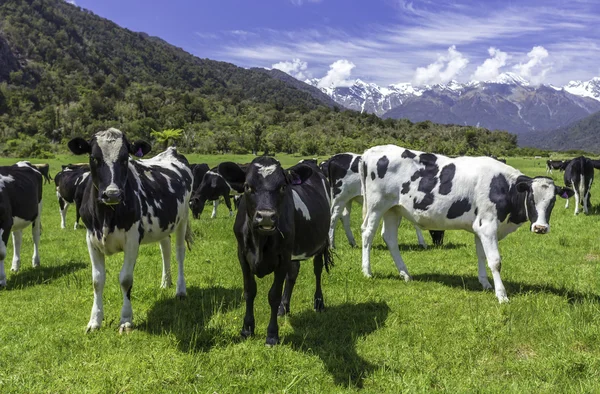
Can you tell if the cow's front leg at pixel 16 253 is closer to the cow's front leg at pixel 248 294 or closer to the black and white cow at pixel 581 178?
the cow's front leg at pixel 248 294

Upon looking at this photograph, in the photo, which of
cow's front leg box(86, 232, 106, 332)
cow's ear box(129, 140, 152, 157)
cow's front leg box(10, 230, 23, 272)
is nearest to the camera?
cow's front leg box(86, 232, 106, 332)

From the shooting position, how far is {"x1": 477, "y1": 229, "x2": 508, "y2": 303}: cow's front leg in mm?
7234

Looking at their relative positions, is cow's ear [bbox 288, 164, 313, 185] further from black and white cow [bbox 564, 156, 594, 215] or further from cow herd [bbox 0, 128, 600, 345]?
black and white cow [bbox 564, 156, 594, 215]

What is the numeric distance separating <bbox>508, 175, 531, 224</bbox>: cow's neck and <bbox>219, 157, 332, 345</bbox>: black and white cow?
3.53 meters

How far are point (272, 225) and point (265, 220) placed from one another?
93 mm

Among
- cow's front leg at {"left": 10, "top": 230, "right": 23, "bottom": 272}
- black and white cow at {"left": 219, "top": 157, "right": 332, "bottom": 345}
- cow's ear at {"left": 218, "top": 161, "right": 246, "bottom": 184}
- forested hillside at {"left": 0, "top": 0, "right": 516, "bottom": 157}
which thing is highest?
forested hillside at {"left": 0, "top": 0, "right": 516, "bottom": 157}

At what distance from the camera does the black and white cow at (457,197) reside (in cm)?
735

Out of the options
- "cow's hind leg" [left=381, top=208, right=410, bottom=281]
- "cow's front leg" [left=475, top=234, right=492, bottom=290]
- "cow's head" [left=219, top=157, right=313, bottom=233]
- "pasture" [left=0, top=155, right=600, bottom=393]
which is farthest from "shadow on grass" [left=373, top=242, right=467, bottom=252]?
"cow's head" [left=219, top=157, right=313, bottom=233]

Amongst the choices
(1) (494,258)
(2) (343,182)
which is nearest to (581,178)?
(2) (343,182)

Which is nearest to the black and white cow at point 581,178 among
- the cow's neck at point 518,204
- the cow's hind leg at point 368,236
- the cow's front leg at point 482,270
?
the cow's front leg at point 482,270

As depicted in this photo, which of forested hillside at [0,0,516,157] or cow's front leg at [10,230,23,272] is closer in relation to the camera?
cow's front leg at [10,230,23,272]

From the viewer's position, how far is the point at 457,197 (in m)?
7.94

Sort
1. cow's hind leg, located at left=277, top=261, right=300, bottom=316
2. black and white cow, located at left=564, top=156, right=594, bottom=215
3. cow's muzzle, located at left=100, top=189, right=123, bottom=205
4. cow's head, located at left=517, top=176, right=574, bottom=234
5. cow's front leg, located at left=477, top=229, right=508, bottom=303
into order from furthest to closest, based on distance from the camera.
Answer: black and white cow, located at left=564, top=156, right=594, bottom=215
cow's front leg, located at left=477, top=229, right=508, bottom=303
cow's head, located at left=517, top=176, right=574, bottom=234
cow's hind leg, located at left=277, top=261, right=300, bottom=316
cow's muzzle, located at left=100, top=189, right=123, bottom=205

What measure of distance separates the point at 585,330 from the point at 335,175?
309 inches
